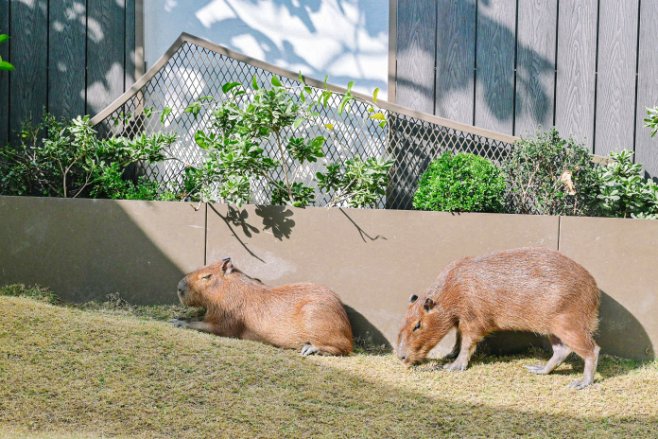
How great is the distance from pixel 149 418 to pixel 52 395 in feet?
1.89

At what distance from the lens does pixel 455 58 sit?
6.32 meters

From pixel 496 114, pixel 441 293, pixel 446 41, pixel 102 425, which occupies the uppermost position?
pixel 446 41

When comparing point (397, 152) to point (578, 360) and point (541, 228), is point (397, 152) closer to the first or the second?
point (541, 228)

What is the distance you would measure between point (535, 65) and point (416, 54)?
1095mm

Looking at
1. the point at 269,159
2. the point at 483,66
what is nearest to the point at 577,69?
the point at 483,66

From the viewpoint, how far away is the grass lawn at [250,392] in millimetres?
3584

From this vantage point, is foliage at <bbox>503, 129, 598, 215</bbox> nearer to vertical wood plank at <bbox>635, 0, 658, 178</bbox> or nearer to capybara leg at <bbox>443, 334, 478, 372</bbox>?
vertical wood plank at <bbox>635, 0, 658, 178</bbox>

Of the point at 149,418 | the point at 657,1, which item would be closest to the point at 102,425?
the point at 149,418

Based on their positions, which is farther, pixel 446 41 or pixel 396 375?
pixel 446 41

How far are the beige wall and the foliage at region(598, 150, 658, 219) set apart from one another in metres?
0.39

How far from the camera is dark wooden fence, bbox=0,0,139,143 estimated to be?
6.76m

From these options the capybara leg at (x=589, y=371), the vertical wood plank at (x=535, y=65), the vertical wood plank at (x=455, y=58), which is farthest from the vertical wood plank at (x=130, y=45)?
the capybara leg at (x=589, y=371)

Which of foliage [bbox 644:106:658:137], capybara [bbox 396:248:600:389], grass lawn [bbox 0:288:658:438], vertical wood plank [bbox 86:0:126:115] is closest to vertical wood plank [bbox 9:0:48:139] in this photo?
vertical wood plank [bbox 86:0:126:115]

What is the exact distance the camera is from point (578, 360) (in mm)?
5051
